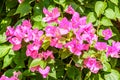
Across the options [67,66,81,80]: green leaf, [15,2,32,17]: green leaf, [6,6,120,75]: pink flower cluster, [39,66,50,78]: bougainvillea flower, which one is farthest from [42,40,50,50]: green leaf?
[15,2,32,17]: green leaf

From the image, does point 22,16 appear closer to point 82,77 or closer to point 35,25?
point 35,25

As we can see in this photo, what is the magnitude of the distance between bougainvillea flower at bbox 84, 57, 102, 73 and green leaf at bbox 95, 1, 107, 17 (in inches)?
11.9

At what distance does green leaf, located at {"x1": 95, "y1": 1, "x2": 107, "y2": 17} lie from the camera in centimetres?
234

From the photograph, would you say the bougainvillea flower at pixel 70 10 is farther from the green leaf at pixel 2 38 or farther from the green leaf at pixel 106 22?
the green leaf at pixel 2 38

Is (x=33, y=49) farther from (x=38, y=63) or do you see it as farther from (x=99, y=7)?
(x=99, y=7)

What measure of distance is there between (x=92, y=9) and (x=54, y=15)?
1.10 feet

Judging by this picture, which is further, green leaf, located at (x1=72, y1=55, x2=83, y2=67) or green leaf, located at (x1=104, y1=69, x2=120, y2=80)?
green leaf, located at (x1=104, y1=69, x2=120, y2=80)

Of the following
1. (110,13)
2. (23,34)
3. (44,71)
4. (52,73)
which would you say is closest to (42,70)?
(44,71)

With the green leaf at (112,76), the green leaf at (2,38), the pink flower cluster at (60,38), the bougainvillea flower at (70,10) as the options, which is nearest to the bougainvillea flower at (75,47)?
the pink flower cluster at (60,38)

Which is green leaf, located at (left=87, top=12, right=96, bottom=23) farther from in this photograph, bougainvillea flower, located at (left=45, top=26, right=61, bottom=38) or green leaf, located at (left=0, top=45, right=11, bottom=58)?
green leaf, located at (left=0, top=45, right=11, bottom=58)

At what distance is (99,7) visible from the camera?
235cm

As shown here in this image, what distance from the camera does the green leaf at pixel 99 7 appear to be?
234 centimetres

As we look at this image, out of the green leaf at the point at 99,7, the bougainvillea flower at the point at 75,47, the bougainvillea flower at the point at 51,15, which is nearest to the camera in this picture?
the bougainvillea flower at the point at 75,47

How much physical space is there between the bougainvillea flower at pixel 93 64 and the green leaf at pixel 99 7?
302mm
